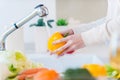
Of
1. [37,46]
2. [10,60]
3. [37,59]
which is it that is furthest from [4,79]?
[37,46]

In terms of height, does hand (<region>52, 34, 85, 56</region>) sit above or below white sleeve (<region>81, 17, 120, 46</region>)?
below

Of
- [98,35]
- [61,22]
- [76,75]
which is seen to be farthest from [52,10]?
[76,75]

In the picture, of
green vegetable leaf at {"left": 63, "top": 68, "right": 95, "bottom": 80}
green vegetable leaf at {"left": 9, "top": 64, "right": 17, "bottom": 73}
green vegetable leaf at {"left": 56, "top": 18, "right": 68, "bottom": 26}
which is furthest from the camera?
green vegetable leaf at {"left": 56, "top": 18, "right": 68, "bottom": 26}

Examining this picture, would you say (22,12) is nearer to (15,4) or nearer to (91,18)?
(15,4)

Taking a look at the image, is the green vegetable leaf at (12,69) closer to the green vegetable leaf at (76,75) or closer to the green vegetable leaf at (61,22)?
the green vegetable leaf at (76,75)

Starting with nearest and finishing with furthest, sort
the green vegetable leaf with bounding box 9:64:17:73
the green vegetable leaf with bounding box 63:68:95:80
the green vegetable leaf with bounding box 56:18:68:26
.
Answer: the green vegetable leaf with bounding box 63:68:95:80
the green vegetable leaf with bounding box 9:64:17:73
the green vegetable leaf with bounding box 56:18:68:26

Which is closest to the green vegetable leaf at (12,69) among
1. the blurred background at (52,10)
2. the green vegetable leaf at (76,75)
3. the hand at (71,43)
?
the hand at (71,43)

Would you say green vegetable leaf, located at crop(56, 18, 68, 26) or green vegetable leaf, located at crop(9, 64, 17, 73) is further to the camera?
green vegetable leaf, located at crop(56, 18, 68, 26)

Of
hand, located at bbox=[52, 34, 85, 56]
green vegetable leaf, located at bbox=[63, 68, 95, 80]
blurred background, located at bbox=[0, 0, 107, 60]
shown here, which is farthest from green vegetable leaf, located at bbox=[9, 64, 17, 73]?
blurred background, located at bbox=[0, 0, 107, 60]

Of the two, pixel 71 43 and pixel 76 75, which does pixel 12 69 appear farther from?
pixel 76 75

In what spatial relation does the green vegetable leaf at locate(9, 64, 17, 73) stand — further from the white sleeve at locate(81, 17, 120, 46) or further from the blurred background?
the blurred background

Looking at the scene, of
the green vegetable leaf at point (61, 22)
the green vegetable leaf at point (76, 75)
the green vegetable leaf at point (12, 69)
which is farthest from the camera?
the green vegetable leaf at point (61, 22)

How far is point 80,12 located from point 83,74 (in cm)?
117

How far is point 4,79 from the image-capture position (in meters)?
0.67
